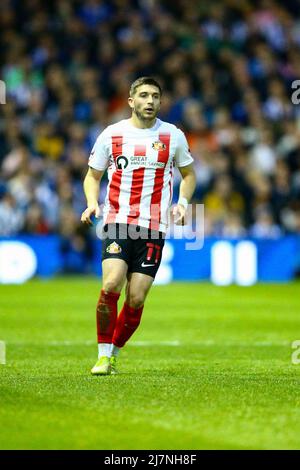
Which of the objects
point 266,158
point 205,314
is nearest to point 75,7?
point 266,158

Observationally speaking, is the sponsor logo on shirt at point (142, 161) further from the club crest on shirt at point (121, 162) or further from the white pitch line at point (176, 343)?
the white pitch line at point (176, 343)

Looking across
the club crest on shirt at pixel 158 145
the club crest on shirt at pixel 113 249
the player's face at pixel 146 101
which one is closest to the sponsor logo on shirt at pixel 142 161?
the club crest on shirt at pixel 158 145

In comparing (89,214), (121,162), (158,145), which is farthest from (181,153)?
(89,214)

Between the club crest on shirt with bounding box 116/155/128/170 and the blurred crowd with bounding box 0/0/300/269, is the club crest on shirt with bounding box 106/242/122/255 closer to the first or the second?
the club crest on shirt with bounding box 116/155/128/170

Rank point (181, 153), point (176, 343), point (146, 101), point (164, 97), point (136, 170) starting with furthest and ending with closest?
point (164, 97), point (176, 343), point (181, 153), point (136, 170), point (146, 101)

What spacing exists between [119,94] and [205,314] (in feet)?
31.8

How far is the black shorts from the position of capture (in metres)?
8.80

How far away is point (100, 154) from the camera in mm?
9008

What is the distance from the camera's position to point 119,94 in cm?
2362

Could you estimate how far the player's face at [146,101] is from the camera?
8828 mm

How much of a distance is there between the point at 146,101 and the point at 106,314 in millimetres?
1789

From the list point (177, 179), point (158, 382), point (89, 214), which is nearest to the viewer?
point (158, 382)

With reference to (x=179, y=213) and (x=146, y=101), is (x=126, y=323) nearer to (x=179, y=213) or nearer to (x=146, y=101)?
(x=179, y=213)
